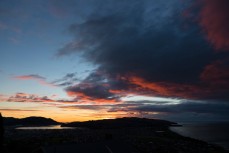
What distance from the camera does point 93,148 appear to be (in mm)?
36500

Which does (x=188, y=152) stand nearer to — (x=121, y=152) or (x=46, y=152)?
(x=121, y=152)

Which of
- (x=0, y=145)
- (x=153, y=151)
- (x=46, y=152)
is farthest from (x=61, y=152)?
(x=153, y=151)

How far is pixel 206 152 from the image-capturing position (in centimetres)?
7069

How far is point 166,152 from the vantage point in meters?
61.6

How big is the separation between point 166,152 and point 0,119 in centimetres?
3335

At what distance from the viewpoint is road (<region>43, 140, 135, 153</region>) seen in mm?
35372

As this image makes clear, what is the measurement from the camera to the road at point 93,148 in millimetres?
35372

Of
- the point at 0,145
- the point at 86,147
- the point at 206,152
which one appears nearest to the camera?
the point at 86,147

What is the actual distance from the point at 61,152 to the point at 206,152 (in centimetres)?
4611

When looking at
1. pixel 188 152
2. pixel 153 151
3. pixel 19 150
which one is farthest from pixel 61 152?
pixel 188 152

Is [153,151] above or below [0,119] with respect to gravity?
below

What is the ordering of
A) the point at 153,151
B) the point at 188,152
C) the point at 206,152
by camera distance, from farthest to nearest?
the point at 206,152 → the point at 188,152 → the point at 153,151

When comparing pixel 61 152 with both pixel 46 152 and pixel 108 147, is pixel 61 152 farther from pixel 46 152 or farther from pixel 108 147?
pixel 108 147

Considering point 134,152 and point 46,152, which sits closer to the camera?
point 46,152
